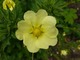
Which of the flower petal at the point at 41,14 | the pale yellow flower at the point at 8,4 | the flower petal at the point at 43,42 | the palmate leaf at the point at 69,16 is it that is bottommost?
the palmate leaf at the point at 69,16

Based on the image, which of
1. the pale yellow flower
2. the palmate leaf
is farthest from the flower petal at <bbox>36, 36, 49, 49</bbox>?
the palmate leaf

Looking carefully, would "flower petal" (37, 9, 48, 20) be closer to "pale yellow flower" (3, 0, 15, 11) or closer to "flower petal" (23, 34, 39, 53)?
"flower petal" (23, 34, 39, 53)

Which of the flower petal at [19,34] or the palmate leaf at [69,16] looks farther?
the palmate leaf at [69,16]

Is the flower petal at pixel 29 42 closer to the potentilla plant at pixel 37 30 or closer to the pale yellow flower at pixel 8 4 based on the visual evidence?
the potentilla plant at pixel 37 30

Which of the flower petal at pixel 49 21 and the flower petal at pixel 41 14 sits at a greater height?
the flower petal at pixel 41 14

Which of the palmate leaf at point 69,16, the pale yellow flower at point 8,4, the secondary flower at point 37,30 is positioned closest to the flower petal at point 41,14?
the secondary flower at point 37,30

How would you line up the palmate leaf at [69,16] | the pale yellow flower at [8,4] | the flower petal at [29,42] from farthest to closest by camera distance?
1. the palmate leaf at [69,16]
2. the pale yellow flower at [8,4]
3. the flower petal at [29,42]

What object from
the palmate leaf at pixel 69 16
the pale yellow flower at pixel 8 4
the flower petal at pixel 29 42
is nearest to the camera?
the flower petal at pixel 29 42

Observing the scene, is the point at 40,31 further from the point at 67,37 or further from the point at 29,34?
the point at 67,37
